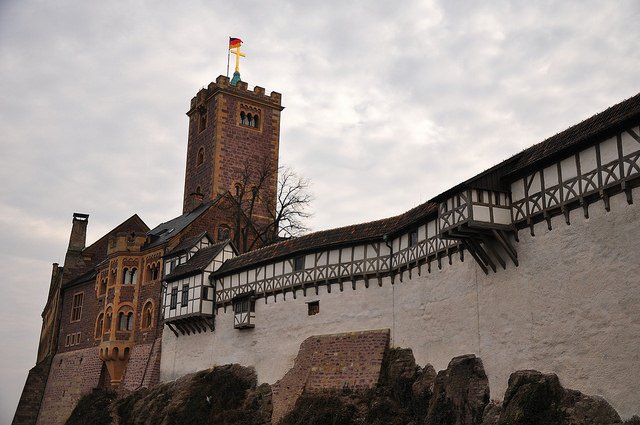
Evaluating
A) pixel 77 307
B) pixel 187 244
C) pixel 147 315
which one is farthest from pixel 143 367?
pixel 77 307

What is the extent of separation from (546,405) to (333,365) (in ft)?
34.0

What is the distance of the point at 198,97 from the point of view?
5409 centimetres

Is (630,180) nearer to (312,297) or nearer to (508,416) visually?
(508,416)

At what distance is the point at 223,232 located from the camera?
43.2 metres

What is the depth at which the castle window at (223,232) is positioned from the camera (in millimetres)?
42969

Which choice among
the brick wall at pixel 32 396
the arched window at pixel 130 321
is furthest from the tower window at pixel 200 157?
the brick wall at pixel 32 396

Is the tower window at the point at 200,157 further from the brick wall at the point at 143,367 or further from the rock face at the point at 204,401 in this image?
the rock face at the point at 204,401

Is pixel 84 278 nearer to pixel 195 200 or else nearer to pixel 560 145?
pixel 195 200

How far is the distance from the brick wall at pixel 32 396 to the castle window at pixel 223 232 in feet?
57.4

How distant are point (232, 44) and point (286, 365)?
112 feet

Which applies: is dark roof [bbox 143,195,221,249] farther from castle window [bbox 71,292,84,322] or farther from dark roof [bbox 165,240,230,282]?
castle window [bbox 71,292,84,322]

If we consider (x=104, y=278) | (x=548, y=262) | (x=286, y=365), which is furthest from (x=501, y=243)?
(x=104, y=278)

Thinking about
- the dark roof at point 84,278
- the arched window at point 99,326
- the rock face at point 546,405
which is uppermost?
the dark roof at point 84,278

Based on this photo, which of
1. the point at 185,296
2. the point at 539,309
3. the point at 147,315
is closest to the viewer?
the point at 539,309
